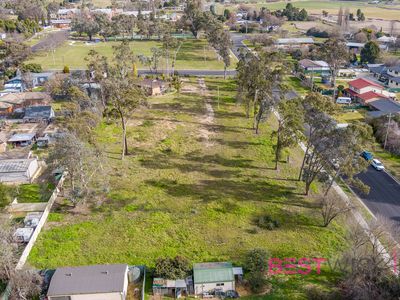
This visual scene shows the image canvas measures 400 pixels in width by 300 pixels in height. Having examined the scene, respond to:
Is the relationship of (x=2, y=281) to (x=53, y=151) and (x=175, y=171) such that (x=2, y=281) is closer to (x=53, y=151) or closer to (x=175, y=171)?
(x=53, y=151)

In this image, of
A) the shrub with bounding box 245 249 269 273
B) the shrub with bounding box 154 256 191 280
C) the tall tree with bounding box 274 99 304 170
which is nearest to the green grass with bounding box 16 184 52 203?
the shrub with bounding box 154 256 191 280

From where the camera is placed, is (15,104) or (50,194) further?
(15,104)

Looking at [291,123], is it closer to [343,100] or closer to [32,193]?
[32,193]

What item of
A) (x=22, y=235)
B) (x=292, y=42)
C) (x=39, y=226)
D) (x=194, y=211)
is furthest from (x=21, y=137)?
(x=292, y=42)

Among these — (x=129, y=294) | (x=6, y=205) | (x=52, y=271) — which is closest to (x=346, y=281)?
(x=129, y=294)

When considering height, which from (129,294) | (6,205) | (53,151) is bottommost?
(129,294)

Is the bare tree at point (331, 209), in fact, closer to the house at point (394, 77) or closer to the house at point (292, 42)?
the house at point (394, 77)

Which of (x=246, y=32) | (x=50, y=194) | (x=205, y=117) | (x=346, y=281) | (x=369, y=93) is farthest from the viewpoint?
(x=246, y=32)
